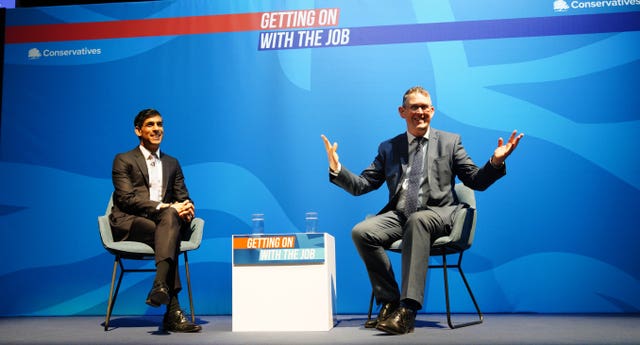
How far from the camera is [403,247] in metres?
3.44

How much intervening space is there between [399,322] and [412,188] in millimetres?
844

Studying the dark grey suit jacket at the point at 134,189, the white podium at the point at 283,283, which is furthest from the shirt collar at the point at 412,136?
the dark grey suit jacket at the point at 134,189

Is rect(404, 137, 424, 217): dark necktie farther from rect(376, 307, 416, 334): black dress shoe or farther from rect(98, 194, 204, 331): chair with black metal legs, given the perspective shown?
rect(98, 194, 204, 331): chair with black metal legs

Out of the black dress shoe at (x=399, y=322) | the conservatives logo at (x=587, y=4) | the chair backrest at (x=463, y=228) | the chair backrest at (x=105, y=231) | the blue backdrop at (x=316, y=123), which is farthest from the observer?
the conservatives logo at (x=587, y=4)

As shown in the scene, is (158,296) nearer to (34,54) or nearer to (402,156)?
(402,156)

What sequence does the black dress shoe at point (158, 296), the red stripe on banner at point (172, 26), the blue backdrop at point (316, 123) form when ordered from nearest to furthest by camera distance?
the black dress shoe at point (158, 296)
the blue backdrop at point (316, 123)
the red stripe on banner at point (172, 26)

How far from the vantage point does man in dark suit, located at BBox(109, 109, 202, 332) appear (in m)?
3.64

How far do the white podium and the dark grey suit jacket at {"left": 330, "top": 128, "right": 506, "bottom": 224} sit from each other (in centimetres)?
43

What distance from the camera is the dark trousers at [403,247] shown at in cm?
332

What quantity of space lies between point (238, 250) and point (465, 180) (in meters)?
1.36

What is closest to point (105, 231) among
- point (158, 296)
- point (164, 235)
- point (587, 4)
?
point (164, 235)

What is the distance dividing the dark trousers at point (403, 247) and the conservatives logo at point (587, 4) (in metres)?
2.14

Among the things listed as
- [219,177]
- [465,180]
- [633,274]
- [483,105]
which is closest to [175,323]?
[219,177]

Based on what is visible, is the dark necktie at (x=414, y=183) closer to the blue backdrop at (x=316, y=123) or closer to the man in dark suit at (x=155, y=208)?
the blue backdrop at (x=316, y=123)
